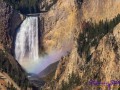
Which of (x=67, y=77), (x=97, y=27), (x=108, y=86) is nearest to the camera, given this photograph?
(x=108, y=86)

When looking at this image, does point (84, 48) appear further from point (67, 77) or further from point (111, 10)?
point (111, 10)

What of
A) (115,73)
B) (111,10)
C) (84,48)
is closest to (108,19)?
(111,10)

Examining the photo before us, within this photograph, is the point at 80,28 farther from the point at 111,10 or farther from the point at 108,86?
the point at 108,86

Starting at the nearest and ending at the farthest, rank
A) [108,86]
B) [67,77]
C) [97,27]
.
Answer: [108,86] → [67,77] → [97,27]

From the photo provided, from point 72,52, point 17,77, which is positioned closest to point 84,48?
point 72,52

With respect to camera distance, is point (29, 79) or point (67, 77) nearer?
point (67, 77)

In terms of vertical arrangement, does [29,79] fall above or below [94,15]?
below

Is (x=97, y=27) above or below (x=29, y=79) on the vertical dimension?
above

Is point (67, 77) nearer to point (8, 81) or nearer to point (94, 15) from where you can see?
point (8, 81)

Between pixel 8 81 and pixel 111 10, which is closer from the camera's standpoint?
pixel 8 81
